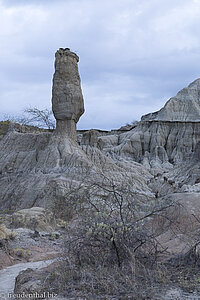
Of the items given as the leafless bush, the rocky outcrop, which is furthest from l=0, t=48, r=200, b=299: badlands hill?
the rocky outcrop

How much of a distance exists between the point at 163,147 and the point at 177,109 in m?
8.43

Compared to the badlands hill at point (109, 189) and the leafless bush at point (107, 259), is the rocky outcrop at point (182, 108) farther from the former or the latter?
the leafless bush at point (107, 259)

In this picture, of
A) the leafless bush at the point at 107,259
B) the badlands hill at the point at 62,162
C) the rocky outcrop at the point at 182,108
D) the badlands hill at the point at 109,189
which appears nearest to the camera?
the leafless bush at the point at 107,259

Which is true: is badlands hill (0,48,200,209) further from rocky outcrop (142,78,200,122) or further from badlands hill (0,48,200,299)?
rocky outcrop (142,78,200,122)

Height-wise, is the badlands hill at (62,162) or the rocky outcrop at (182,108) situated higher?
the rocky outcrop at (182,108)

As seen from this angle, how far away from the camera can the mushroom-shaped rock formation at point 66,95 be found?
28.7m

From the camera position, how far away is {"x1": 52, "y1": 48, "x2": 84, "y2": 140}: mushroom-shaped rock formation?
1128 inches

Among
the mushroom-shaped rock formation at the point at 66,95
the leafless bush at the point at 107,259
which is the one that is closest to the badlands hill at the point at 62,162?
the mushroom-shaped rock formation at the point at 66,95

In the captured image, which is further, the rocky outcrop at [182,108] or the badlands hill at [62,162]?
the rocky outcrop at [182,108]

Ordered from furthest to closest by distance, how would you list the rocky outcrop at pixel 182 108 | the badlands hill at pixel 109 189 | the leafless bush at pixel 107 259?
the rocky outcrop at pixel 182 108
the badlands hill at pixel 109 189
the leafless bush at pixel 107 259

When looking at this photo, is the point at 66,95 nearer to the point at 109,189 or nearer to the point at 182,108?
the point at 109,189

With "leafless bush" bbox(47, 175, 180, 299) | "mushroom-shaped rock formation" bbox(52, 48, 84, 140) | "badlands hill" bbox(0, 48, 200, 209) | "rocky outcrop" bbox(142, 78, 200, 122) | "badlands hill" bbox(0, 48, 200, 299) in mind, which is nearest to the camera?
"leafless bush" bbox(47, 175, 180, 299)

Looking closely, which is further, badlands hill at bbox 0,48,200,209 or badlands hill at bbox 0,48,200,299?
badlands hill at bbox 0,48,200,209

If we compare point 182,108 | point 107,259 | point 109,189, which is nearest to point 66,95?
point 109,189
